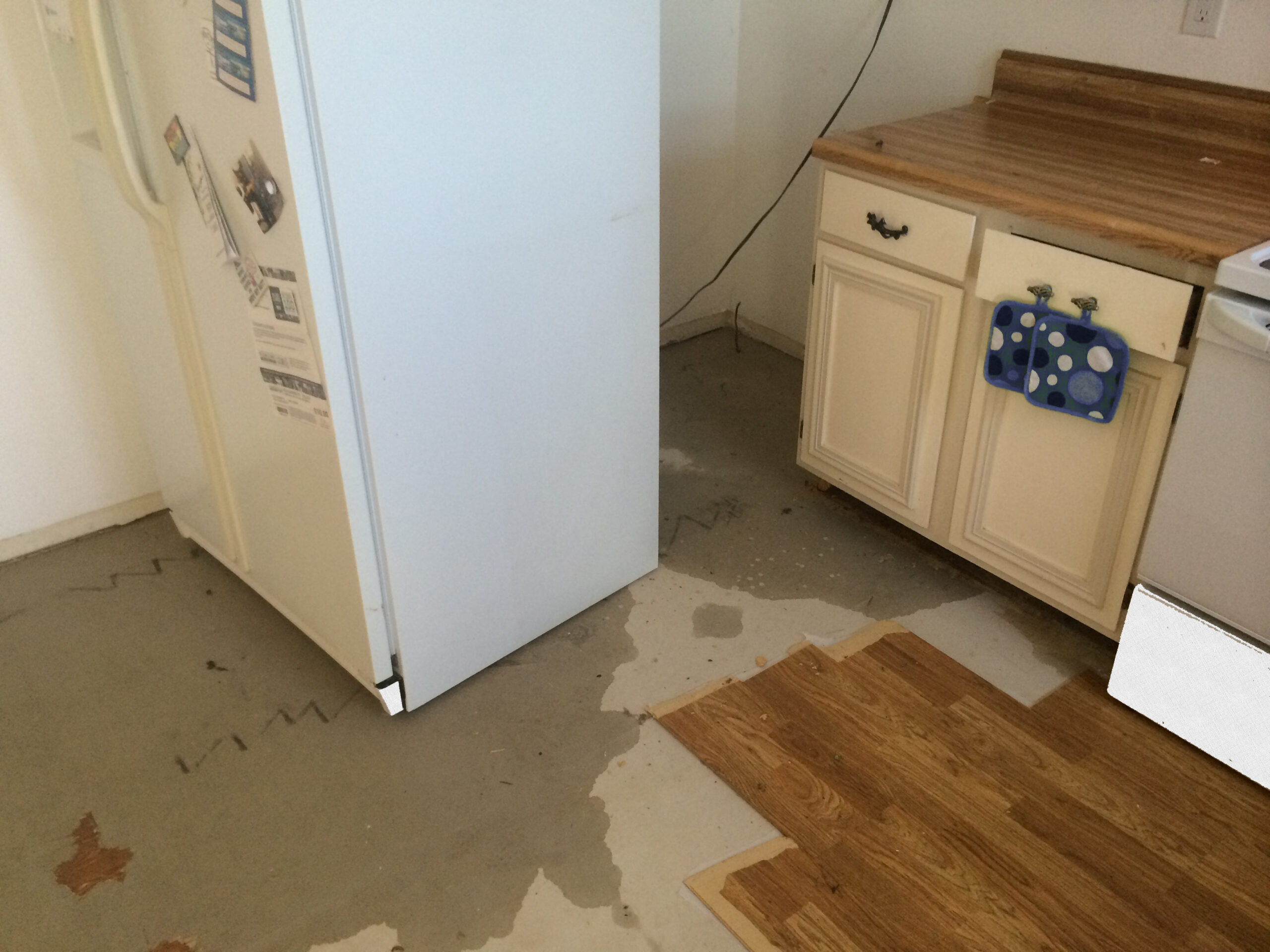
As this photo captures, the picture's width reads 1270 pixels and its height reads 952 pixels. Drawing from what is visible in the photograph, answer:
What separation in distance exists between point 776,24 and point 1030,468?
173 centimetres

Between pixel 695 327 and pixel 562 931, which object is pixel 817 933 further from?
pixel 695 327

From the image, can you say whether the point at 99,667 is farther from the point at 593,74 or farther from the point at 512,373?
the point at 593,74

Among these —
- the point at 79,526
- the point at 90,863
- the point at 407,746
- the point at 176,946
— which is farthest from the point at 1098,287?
the point at 79,526

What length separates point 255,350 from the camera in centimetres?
180

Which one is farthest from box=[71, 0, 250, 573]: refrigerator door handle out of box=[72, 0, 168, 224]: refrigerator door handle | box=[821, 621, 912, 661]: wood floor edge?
box=[821, 621, 912, 661]: wood floor edge

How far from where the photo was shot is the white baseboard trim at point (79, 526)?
98.0 inches

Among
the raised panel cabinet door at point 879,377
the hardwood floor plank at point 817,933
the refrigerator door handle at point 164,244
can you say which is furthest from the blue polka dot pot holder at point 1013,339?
the refrigerator door handle at point 164,244

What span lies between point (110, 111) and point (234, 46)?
414 mm

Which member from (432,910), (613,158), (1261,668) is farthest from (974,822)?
(613,158)

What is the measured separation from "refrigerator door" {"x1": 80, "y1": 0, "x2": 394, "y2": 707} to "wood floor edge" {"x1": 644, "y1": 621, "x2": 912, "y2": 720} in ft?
1.76

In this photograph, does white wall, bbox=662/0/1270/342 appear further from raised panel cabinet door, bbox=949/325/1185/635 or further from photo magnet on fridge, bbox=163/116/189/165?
photo magnet on fridge, bbox=163/116/189/165

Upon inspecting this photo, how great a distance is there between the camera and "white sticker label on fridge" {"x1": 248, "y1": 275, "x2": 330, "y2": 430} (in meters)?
1.64

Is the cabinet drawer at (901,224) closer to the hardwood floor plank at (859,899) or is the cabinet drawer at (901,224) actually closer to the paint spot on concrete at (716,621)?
the paint spot on concrete at (716,621)

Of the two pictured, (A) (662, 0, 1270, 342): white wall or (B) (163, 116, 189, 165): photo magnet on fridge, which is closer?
(B) (163, 116, 189, 165): photo magnet on fridge
